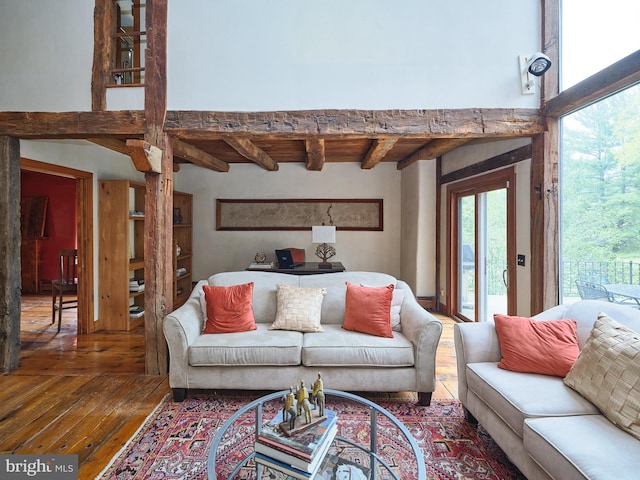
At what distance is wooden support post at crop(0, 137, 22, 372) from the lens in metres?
2.93

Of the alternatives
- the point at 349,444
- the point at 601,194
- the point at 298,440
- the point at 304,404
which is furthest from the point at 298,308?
the point at 601,194

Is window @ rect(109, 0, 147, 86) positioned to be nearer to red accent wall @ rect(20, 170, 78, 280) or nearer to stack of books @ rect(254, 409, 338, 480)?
stack of books @ rect(254, 409, 338, 480)

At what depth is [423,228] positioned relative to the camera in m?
4.98

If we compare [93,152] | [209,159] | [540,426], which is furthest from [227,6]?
[540,426]

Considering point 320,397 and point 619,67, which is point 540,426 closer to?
point 320,397

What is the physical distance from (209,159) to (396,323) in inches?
136

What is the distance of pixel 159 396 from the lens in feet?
8.30

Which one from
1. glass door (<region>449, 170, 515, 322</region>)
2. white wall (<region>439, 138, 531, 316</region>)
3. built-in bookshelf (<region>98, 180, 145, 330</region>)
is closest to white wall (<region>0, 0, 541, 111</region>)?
white wall (<region>439, 138, 531, 316</region>)

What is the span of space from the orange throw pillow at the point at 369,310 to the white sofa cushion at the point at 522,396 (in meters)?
0.74

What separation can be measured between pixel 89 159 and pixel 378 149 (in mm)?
3477

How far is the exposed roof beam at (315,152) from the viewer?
150 inches

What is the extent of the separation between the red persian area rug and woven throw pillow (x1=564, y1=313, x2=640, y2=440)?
59 cm

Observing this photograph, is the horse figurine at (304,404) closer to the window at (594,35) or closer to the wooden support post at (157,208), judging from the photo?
the wooden support post at (157,208)

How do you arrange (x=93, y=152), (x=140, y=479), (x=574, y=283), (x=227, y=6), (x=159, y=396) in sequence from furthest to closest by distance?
(x=93, y=152)
(x=227, y=6)
(x=574, y=283)
(x=159, y=396)
(x=140, y=479)
